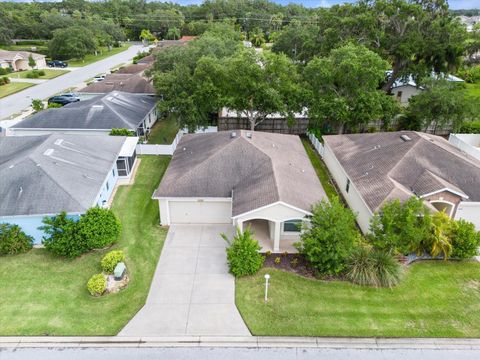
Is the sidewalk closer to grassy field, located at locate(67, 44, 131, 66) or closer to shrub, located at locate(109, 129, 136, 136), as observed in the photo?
shrub, located at locate(109, 129, 136, 136)

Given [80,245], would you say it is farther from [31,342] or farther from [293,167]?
[293,167]

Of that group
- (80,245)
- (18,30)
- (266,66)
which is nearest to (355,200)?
(266,66)

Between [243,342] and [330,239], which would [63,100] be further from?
[243,342]

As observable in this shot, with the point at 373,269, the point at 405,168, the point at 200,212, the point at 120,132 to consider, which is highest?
the point at 405,168

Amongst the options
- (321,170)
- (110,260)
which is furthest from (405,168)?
(110,260)

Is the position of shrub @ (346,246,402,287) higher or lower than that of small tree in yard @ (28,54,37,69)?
lower

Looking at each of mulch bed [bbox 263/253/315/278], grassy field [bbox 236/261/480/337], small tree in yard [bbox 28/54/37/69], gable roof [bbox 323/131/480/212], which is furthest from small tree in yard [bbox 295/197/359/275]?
small tree in yard [bbox 28/54/37/69]

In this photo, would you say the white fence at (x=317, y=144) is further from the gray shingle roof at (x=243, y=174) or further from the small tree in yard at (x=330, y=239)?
the small tree in yard at (x=330, y=239)

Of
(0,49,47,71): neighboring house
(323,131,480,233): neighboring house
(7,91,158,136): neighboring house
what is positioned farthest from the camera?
(0,49,47,71): neighboring house
